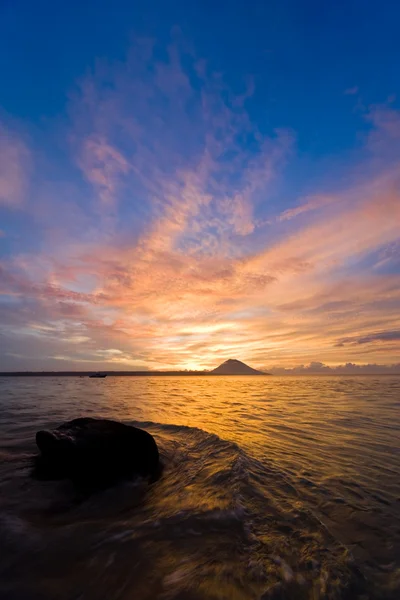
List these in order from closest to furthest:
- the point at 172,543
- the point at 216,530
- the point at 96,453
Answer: the point at 172,543, the point at 216,530, the point at 96,453

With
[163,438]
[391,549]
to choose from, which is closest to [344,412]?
[163,438]

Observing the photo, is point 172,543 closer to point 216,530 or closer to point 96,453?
point 216,530

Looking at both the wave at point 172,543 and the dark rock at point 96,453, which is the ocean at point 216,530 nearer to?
the wave at point 172,543

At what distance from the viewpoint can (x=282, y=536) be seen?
13.0ft

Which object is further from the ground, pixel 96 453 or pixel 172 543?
pixel 96 453

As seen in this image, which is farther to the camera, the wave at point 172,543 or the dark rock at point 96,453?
the dark rock at point 96,453

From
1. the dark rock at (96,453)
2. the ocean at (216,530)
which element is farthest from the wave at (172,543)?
the dark rock at (96,453)

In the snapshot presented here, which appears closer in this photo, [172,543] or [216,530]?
[172,543]

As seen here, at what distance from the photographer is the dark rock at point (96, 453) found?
6.34 m

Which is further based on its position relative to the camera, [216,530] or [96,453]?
[96,453]

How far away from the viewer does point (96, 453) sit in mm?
6555

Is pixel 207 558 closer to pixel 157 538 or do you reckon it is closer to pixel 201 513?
pixel 157 538

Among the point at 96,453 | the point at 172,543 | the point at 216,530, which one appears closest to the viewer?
the point at 172,543

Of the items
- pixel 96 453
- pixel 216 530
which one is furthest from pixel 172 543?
pixel 96 453
